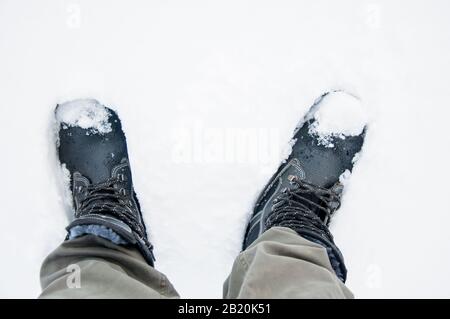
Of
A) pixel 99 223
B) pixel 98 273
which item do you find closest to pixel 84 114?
pixel 99 223

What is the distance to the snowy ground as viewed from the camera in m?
1.12

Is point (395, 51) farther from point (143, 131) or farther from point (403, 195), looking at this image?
point (143, 131)

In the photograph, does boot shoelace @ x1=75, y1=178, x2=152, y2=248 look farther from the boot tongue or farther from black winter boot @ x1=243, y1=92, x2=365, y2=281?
the boot tongue

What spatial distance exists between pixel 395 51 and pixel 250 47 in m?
0.38

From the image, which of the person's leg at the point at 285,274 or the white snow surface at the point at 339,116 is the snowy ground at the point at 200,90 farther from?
the person's leg at the point at 285,274

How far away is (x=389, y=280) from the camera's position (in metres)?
1.19

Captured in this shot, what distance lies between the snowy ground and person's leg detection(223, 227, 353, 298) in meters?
0.37

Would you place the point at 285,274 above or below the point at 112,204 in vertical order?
below

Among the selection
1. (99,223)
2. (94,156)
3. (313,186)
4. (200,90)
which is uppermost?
(200,90)

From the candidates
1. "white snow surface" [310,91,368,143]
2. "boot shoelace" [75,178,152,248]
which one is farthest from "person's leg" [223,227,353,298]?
"white snow surface" [310,91,368,143]

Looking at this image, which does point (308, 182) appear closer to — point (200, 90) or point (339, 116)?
point (339, 116)

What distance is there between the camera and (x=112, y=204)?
3.37 feet

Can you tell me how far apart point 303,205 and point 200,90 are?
0.40 m
